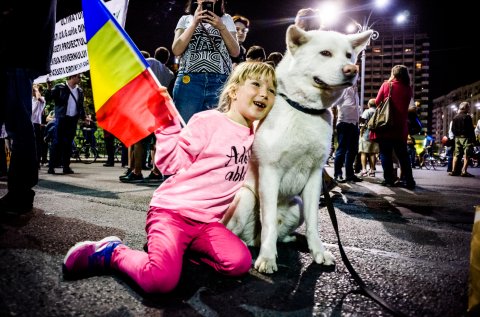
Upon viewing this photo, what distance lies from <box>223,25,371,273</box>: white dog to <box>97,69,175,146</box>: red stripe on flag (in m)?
0.71

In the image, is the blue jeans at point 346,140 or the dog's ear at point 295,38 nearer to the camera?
the dog's ear at point 295,38

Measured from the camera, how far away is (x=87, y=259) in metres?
1.68

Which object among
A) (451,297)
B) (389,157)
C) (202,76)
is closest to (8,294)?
(451,297)

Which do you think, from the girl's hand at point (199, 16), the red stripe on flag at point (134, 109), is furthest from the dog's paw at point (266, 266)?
the girl's hand at point (199, 16)

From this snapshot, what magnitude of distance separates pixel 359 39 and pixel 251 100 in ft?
3.15

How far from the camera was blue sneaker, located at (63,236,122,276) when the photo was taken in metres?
1.65

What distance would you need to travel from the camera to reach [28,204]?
302cm

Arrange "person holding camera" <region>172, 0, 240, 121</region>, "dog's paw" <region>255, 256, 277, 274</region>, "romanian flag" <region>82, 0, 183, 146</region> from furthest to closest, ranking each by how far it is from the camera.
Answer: "person holding camera" <region>172, 0, 240, 121</region>, "romanian flag" <region>82, 0, 183, 146</region>, "dog's paw" <region>255, 256, 277, 274</region>

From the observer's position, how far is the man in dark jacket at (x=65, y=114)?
24.2ft

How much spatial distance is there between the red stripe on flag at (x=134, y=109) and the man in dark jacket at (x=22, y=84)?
4.00 ft

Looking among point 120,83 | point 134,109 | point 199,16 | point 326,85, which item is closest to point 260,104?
point 326,85

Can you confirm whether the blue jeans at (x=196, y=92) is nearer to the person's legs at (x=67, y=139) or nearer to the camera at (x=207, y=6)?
the camera at (x=207, y=6)

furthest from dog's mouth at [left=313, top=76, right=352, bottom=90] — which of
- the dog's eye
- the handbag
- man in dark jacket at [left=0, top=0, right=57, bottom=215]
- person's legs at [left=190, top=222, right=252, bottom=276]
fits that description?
the handbag

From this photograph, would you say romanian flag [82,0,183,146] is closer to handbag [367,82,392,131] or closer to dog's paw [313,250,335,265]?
dog's paw [313,250,335,265]
